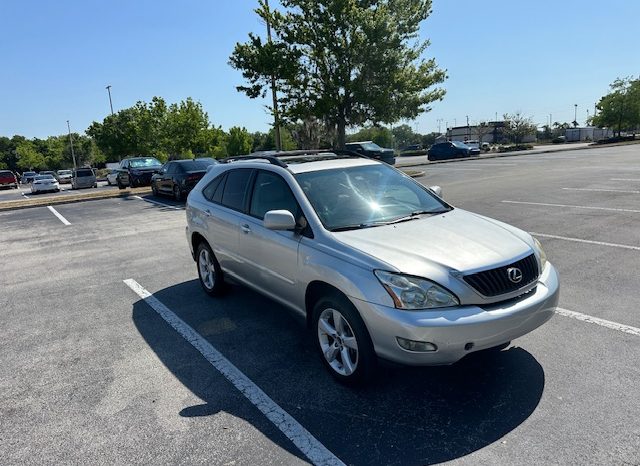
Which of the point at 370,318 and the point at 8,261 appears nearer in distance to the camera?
the point at 370,318

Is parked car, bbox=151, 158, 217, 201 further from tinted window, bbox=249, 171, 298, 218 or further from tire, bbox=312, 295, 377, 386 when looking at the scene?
tire, bbox=312, 295, 377, 386

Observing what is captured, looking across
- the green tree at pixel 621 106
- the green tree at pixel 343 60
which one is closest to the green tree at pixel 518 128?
the green tree at pixel 621 106

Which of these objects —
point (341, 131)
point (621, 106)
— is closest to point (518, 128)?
point (621, 106)

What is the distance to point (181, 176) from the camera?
16422mm

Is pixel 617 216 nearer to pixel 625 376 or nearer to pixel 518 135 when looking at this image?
pixel 625 376

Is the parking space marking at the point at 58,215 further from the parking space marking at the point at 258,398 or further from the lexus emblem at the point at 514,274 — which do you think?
the lexus emblem at the point at 514,274

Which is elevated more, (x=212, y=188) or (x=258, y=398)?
(x=212, y=188)

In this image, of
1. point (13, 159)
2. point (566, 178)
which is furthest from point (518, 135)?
point (13, 159)

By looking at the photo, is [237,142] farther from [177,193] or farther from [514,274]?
[514,274]

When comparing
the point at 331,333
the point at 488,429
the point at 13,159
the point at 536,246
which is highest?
the point at 13,159

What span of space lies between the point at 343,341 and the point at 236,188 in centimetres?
234

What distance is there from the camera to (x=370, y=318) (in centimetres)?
312

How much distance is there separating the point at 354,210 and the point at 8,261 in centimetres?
757

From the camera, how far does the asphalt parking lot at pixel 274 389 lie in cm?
281
